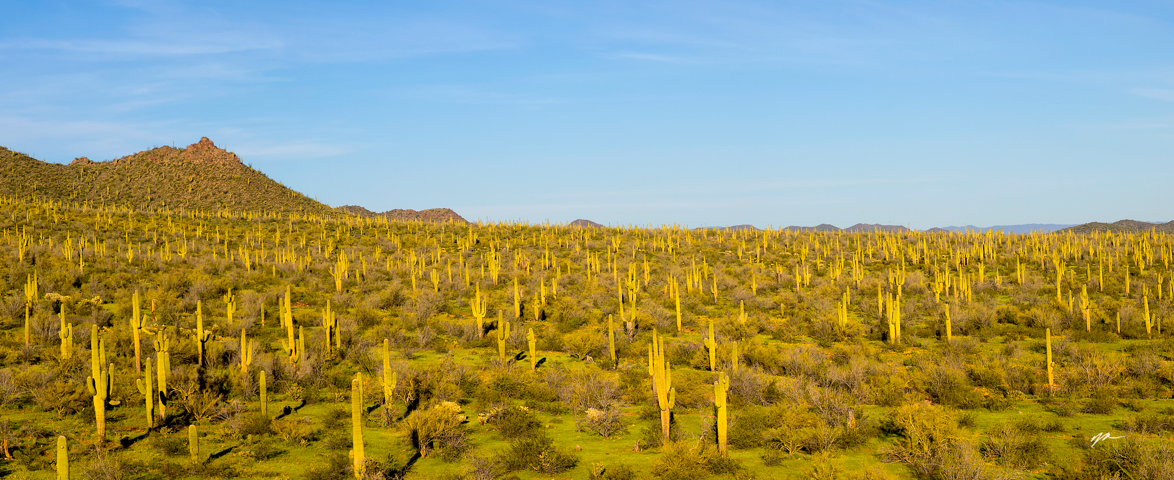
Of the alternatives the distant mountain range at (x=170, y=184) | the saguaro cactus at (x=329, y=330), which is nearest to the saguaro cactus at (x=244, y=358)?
the saguaro cactus at (x=329, y=330)

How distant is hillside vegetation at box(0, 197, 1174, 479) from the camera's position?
930 cm

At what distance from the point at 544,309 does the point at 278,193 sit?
5858cm

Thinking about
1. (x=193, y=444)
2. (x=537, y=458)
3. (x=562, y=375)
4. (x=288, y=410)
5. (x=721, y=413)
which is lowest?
(x=537, y=458)

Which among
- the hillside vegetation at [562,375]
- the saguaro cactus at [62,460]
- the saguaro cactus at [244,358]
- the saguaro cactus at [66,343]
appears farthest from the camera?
the saguaro cactus at [66,343]

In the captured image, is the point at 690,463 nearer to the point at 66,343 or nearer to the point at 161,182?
the point at 66,343

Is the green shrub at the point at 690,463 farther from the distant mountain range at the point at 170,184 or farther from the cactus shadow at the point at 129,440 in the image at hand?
the distant mountain range at the point at 170,184

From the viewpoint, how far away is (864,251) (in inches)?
1553

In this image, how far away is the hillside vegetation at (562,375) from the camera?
9.30m

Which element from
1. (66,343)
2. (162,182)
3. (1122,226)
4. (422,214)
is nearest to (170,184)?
(162,182)

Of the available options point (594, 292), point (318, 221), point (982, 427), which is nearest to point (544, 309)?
point (594, 292)

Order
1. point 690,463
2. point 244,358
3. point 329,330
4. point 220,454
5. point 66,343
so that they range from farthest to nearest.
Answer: point 329,330 → point 66,343 → point 244,358 → point 220,454 → point 690,463

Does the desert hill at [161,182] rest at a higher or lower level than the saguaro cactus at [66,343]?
higher

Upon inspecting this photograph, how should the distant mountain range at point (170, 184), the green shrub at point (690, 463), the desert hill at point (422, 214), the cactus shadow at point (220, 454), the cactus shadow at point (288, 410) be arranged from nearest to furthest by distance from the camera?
the green shrub at point (690, 463) → the cactus shadow at point (220, 454) → the cactus shadow at point (288, 410) → the distant mountain range at point (170, 184) → the desert hill at point (422, 214)

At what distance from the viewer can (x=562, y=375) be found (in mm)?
14195
